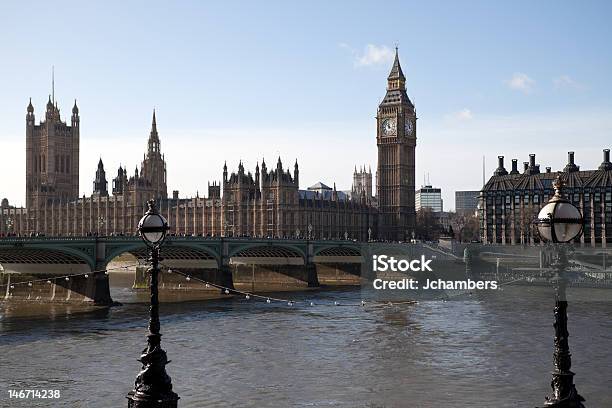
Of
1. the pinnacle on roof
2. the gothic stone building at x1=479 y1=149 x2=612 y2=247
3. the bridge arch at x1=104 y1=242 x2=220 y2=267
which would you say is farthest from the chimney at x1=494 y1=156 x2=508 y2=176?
the bridge arch at x1=104 y1=242 x2=220 y2=267

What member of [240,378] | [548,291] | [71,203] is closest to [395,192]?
[71,203]

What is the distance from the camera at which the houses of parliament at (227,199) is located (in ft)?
387

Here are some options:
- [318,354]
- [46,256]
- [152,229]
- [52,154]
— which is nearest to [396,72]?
[52,154]

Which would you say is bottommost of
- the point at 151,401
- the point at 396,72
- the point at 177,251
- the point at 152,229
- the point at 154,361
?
the point at 151,401

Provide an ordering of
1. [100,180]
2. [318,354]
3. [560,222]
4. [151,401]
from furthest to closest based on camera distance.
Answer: [100,180] < [318,354] < [151,401] < [560,222]

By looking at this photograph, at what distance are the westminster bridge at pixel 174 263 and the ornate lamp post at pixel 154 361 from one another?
84.2 feet

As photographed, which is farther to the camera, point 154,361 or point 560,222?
point 154,361

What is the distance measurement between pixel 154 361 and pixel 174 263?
61.3 meters

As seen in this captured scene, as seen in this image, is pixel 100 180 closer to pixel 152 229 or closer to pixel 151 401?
pixel 152 229

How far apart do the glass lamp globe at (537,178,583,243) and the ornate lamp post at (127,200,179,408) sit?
6148mm

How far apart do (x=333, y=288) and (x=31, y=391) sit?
52.0m

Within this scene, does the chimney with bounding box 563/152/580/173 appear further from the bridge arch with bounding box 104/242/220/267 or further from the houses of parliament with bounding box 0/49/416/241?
the bridge arch with bounding box 104/242/220/267

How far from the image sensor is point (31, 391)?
85.8 feet

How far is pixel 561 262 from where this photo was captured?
33.2 ft
